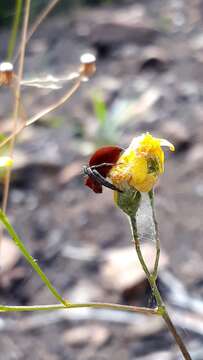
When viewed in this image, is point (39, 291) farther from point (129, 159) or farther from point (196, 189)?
point (129, 159)

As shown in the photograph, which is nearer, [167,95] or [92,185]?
[92,185]

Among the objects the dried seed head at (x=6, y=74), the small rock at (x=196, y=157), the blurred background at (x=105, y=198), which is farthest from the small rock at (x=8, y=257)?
the dried seed head at (x=6, y=74)

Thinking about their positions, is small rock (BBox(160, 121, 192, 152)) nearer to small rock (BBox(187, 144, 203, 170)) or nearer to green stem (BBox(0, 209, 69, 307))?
small rock (BBox(187, 144, 203, 170))

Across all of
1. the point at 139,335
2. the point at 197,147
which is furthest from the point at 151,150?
the point at 197,147

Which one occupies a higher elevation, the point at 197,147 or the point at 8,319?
the point at 197,147

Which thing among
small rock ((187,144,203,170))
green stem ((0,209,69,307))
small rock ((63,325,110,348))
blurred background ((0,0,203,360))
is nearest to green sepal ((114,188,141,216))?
green stem ((0,209,69,307))

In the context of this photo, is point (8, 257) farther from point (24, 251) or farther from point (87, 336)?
point (24, 251)
